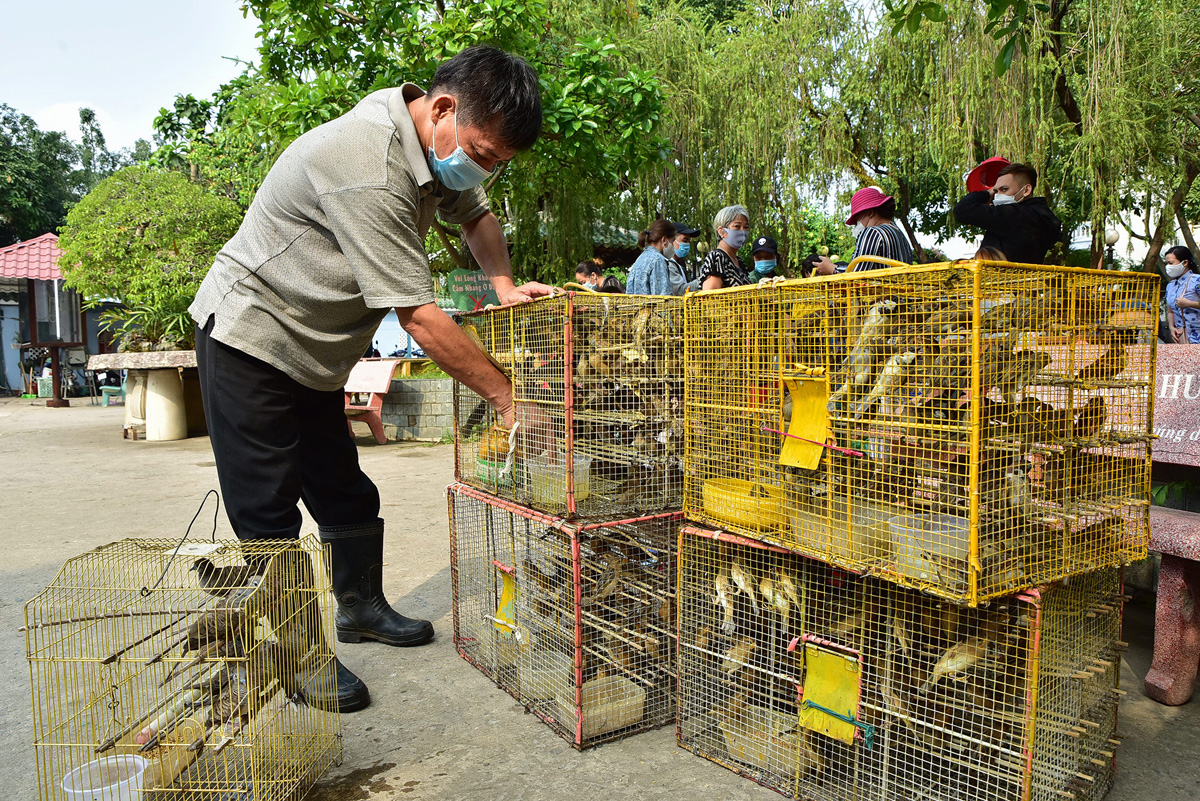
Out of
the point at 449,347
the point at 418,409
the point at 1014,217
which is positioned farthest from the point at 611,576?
the point at 418,409

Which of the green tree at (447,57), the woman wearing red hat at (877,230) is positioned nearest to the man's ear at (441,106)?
the woman wearing red hat at (877,230)

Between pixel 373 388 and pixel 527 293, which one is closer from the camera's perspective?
pixel 527 293

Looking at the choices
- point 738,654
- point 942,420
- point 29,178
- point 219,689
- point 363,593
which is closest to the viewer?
point 942,420

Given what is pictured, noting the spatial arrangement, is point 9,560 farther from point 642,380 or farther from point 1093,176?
point 1093,176

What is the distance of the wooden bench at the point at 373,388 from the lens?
9375mm

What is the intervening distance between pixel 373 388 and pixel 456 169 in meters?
7.30

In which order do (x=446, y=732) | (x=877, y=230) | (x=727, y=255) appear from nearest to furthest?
1. (x=446, y=732)
2. (x=877, y=230)
3. (x=727, y=255)

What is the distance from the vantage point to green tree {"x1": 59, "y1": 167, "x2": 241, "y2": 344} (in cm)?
993

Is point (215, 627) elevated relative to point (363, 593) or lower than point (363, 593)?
elevated

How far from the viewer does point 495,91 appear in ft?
7.88

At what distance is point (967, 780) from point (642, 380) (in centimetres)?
148

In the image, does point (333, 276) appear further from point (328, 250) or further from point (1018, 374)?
point (1018, 374)

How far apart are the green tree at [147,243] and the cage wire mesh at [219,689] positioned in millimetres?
8987

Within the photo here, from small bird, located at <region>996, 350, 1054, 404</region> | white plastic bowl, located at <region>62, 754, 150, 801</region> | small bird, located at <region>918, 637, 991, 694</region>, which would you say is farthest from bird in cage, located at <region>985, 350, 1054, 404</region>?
white plastic bowl, located at <region>62, 754, 150, 801</region>
